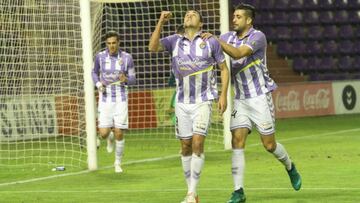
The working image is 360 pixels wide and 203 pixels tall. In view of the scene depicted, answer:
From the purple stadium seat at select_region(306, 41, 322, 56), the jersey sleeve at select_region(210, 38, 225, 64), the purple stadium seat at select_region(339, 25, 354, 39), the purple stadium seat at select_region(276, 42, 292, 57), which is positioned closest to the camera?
the jersey sleeve at select_region(210, 38, 225, 64)

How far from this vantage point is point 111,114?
1711 cm

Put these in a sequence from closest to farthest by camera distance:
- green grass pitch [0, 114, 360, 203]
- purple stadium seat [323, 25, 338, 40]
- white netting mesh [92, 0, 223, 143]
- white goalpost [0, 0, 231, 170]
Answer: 1. green grass pitch [0, 114, 360, 203]
2. white goalpost [0, 0, 231, 170]
3. white netting mesh [92, 0, 223, 143]
4. purple stadium seat [323, 25, 338, 40]

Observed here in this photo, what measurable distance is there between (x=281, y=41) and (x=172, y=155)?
1639 centimetres

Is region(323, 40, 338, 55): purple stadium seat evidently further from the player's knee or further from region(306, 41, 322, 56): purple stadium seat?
the player's knee

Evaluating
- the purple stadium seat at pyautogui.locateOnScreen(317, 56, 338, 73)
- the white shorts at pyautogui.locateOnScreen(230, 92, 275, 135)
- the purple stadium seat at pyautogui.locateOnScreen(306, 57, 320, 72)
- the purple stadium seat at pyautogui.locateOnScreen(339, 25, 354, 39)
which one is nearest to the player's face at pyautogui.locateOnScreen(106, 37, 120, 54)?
the white shorts at pyautogui.locateOnScreen(230, 92, 275, 135)

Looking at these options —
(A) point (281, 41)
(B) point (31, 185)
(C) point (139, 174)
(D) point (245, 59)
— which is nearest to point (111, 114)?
(C) point (139, 174)

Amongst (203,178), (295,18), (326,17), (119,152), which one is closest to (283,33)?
(295,18)

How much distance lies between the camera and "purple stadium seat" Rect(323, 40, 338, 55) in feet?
118

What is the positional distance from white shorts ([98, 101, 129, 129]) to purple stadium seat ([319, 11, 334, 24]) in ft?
66.3

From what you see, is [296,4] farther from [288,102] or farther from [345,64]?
[288,102]

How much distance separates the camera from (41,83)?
19.3 m

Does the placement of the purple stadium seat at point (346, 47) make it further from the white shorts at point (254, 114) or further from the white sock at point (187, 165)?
the white sock at point (187, 165)

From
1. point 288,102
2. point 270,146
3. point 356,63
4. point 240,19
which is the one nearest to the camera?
point 240,19

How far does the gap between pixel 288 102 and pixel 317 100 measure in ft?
3.59
